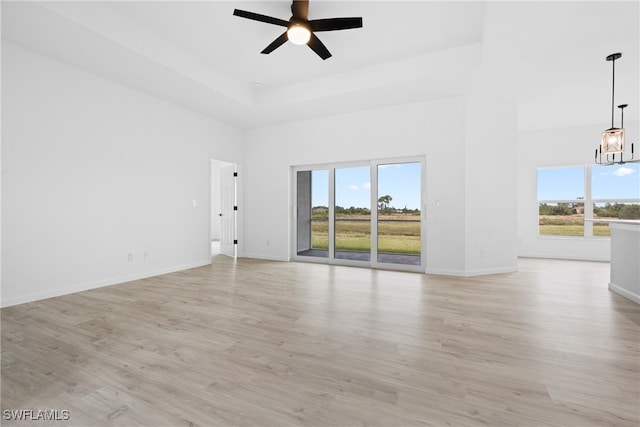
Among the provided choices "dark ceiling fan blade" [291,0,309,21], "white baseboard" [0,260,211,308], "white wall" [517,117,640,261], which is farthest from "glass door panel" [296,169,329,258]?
"white wall" [517,117,640,261]

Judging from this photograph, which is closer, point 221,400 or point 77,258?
point 221,400

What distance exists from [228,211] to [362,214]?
10.9 ft

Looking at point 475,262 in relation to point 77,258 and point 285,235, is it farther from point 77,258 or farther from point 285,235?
point 77,258

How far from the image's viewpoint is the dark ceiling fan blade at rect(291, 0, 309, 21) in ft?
9.32

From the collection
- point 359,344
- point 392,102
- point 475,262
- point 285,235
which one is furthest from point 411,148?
point 359,344

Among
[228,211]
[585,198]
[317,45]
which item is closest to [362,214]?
[317,45]

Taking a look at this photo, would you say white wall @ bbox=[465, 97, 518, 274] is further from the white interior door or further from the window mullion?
the white interior door

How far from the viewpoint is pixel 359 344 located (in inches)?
90.0

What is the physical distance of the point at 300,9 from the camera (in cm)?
287

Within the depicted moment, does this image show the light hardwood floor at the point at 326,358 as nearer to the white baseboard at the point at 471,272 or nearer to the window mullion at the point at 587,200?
the white baseboard at the point at 471,272

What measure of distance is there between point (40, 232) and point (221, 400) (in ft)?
11.3

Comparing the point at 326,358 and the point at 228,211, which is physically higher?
the point at 228,211

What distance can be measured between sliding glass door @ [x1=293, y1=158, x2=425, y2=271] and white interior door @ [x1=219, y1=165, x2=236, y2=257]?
1.61 m

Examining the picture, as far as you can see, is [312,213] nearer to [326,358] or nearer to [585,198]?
[326,358]
